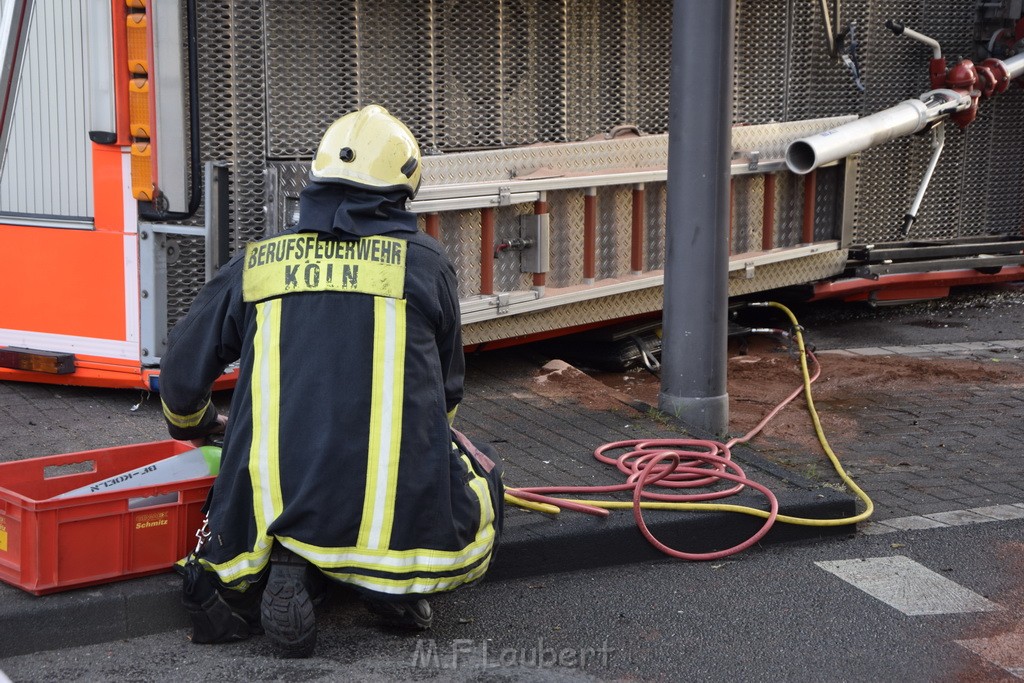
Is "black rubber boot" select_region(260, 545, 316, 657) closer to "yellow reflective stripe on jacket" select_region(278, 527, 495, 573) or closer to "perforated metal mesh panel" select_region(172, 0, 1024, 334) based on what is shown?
"yellow reflective stripe on jacket" select_region(278, 527, 495, 573)

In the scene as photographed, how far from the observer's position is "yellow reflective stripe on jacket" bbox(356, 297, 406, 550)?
367 centimetres

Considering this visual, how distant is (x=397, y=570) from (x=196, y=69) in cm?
306

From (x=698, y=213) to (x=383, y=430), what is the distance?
2.82 meters

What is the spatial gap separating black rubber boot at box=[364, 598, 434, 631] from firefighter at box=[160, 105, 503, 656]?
0.10 meters

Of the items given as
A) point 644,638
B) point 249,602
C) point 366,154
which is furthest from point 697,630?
point 366,154

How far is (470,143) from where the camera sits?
272 inches

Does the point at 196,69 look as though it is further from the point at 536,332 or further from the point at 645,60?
the point at 645,60

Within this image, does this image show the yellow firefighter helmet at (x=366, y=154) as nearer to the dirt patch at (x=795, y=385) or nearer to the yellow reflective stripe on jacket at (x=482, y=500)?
the yellow reflective stripe on jacket at (x=482, y=500)

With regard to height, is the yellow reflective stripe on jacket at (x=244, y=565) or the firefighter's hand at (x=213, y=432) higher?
the firefighter's hand at (x=213, y=432)

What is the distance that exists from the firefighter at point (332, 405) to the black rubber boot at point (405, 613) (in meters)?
0.10

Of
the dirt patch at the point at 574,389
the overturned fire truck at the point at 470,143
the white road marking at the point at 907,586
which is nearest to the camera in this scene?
the white road marking at the point at 907,586

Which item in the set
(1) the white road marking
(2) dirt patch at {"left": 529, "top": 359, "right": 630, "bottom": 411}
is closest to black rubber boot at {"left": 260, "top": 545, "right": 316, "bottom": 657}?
(1) the white road marking

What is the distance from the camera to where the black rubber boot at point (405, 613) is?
152 inches

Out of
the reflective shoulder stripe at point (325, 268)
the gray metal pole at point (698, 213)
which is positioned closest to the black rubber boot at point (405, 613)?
the reflective shoulder stripe at point (325, 268)
